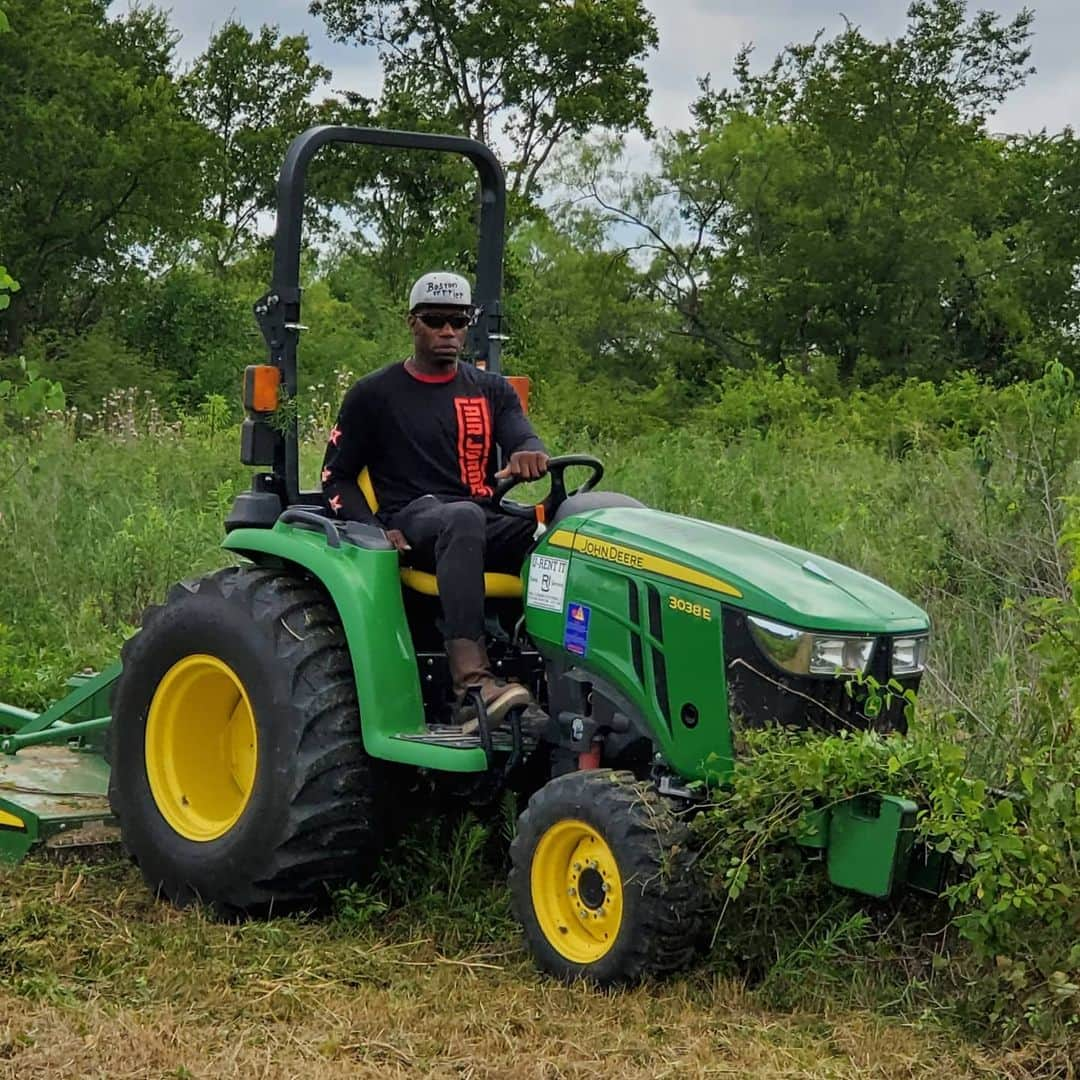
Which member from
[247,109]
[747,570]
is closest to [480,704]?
[747,570]

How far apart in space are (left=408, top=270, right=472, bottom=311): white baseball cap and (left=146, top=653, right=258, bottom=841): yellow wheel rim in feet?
4.29

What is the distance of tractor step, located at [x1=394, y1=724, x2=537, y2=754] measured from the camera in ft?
15.2

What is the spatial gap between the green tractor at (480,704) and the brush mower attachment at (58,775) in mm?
20

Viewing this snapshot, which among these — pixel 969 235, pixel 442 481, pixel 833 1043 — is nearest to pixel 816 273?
pixel 969 235

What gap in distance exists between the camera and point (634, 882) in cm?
411

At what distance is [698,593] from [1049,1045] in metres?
1.40

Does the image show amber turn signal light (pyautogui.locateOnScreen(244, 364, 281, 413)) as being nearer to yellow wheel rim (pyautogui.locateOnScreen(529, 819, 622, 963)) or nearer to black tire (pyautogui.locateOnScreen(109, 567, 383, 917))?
black tire (pyautogui.locateOnScreen(109, 567, 383, 917))

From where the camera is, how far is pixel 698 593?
173 inches

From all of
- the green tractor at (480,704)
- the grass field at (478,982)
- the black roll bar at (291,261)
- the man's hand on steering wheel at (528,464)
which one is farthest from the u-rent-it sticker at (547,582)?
the black roll bar at (291,261)

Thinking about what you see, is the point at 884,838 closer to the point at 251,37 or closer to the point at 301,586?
the point at 301,586

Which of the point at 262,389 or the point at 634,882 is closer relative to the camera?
the point at 634,882

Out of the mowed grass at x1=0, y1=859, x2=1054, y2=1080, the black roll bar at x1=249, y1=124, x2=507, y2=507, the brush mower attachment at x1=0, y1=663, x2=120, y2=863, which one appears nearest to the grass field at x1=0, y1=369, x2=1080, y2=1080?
the mowed grass at x1=0, y1=859, x2=1054, y2=1080

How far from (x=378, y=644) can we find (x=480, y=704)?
367 mm

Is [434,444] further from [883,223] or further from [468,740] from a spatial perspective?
[883,223]
